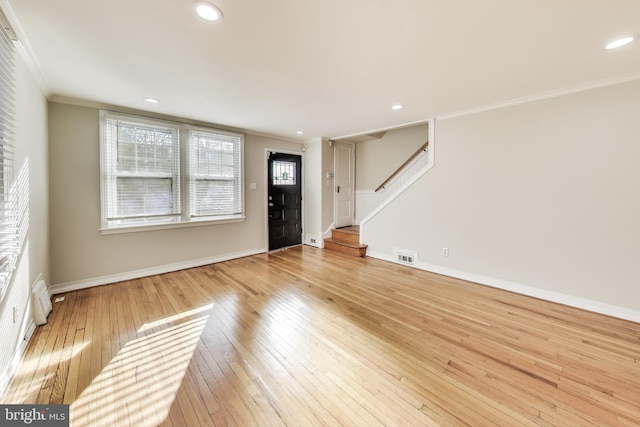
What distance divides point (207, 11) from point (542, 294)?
14.4 feet

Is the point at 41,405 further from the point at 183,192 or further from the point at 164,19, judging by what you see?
the point at 183,192

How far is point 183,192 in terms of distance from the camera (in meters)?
4.12

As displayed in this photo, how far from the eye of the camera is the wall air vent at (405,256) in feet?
14.0

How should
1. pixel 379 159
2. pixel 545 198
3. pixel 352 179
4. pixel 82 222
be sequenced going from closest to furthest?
pixel 545 198 < pixel 82 222 < pixel 379 159 < pixel 352 179

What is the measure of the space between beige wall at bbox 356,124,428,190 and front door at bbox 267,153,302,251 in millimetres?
1593

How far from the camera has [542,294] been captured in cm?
308

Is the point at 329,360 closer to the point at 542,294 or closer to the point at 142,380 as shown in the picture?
the point at 142,380

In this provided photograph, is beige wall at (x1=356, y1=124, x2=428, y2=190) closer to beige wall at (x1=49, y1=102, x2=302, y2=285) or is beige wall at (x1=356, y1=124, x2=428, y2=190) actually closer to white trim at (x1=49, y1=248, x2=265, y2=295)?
white trim at (x1=49, y1=248, x2=265, y2=295)

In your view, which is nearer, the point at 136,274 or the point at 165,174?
the point at 136,274

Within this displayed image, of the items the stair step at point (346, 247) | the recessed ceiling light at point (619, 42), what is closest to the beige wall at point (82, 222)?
the stair step at point (346, 247)

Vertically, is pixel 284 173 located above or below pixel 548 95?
below

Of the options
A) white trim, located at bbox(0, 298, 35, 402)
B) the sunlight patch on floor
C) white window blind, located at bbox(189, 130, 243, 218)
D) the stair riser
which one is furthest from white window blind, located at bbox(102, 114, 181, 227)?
the stair riser

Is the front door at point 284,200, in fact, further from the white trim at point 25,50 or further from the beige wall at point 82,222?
the white trim at point 25,50

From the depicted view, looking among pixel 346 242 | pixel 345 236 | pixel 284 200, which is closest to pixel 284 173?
pixel 284 200
